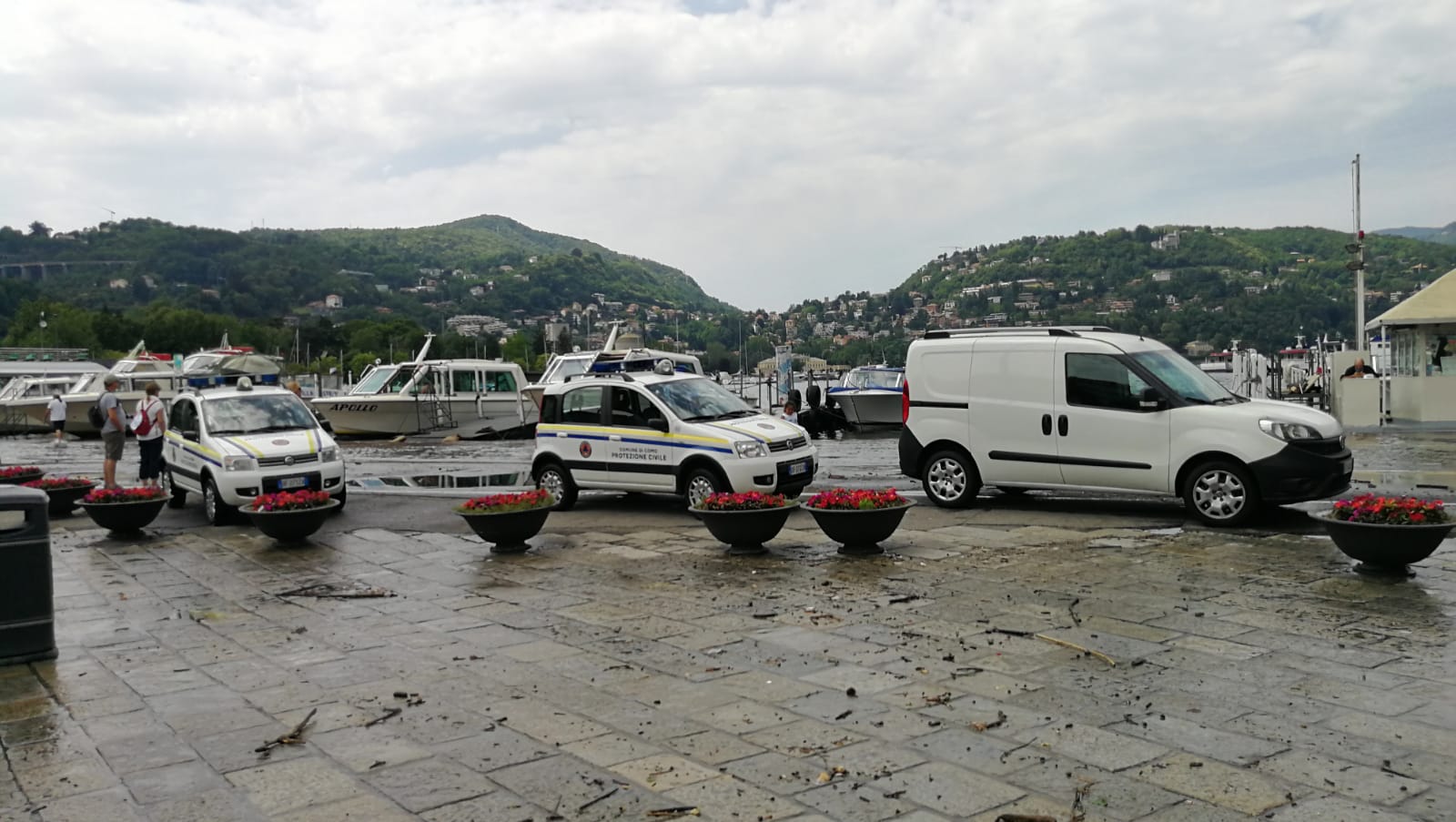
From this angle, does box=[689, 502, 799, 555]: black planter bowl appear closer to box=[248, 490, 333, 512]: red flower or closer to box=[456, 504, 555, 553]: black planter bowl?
box=[456, 504, 555, 553]: black planter bowl

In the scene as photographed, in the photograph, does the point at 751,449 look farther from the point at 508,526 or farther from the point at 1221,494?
the point at 1221,494

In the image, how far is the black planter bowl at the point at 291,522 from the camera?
1148cm

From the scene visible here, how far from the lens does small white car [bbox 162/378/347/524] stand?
14.0 m

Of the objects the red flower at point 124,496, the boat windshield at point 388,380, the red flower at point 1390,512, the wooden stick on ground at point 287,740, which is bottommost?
the wooden stick on ground at point 287,740

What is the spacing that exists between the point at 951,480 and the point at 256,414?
939 cm

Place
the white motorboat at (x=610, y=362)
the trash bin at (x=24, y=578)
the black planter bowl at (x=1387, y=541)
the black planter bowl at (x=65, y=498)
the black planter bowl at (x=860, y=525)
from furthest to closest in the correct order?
the white motorboat at (x=610, y=362) → the black planter bowl at (x=65, y=498) → the black planter bowl at (x=860, y=525) → the black planter bowl at (x=1387, y=541) → the trash bin at (x=24, y=578)

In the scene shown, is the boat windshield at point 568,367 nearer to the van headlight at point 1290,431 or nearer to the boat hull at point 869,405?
the boat hull at point 869,405

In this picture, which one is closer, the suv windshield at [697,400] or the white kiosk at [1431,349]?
the suv windshield at [697,400]

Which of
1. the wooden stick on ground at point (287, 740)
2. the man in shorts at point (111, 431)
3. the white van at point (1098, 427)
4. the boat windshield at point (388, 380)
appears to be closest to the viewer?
the wooden stick on ground at point (287, 740)

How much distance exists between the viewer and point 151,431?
53.8 ft

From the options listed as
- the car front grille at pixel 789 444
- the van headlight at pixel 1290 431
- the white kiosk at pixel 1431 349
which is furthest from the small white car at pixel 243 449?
the white kiosk at pixel 1431 349

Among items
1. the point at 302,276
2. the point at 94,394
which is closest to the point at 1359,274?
the point at 94,394

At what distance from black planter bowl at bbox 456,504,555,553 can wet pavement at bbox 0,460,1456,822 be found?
0.68 metres

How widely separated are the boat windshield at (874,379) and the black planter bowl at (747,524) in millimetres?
22930
